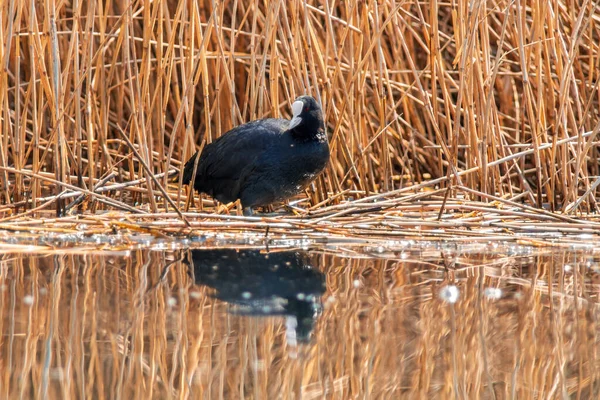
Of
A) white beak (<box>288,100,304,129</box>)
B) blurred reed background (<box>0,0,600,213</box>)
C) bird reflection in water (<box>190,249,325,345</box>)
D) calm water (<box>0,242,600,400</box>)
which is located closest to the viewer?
calm water (<box>0,242,600,400</box>)

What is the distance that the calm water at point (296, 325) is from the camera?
2109 millimetres

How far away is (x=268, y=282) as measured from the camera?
128 inches

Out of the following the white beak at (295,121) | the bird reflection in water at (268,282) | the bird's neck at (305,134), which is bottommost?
the bird reflection in water at (268,282)

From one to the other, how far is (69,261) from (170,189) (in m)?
2.31

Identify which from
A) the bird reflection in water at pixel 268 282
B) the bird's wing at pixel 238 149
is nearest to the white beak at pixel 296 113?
the bird's wing at pixel 238 149

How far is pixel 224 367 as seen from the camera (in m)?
2.21

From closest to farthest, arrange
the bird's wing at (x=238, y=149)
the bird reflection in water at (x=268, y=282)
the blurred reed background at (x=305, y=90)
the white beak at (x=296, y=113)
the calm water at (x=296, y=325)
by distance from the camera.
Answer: the calm water at (x=296, y=325), the bird reflection in water at (x=268, y=282), the blurred reed background at (x=305, y=90), the white beak at (x=296, y=113), the bird's wing at (x=238, y=149)

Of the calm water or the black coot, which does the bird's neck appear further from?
the calm water

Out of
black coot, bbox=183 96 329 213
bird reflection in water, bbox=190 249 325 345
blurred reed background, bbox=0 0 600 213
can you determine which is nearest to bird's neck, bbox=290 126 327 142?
black coot, bbox=183 96 329 213

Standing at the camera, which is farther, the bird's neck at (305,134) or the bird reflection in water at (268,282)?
the bird's neck at (305,134)

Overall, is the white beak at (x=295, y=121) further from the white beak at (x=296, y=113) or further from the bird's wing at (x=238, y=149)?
the bird's wing at (x=238, y=149)

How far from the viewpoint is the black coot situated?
476 cm

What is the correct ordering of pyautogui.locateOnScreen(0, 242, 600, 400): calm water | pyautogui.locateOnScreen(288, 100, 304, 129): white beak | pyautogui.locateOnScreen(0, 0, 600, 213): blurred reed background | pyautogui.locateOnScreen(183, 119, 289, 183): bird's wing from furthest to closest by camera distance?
pyautogui.locateOnScreen(183, 119, 289, 183): bird's wing
pyautogui.locateOnScreen(288, 100, 304, 129): white beak
pyautogui.locateOnScreen(0, 0, 600, 213): blurred reed background
pyautogui.locateOnScreen(0, 242, 600, 400): calm water

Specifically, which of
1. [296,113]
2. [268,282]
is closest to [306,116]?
[296,113]
